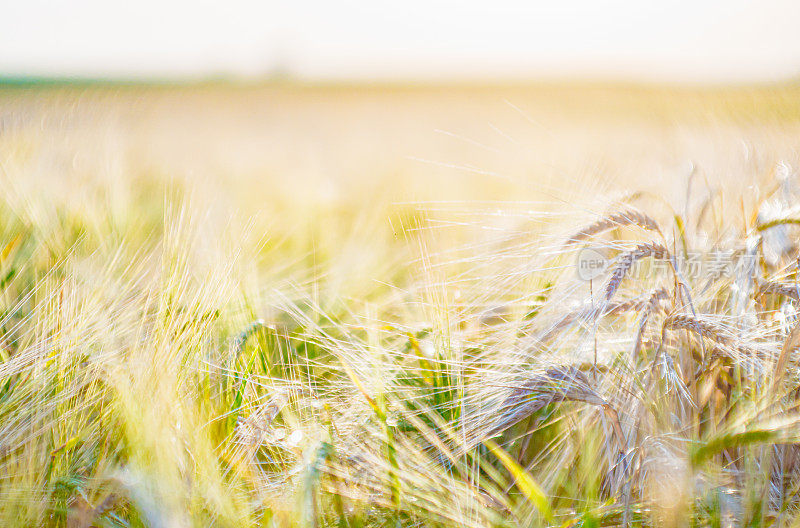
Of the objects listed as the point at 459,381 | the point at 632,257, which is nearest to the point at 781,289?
the point at 632,257

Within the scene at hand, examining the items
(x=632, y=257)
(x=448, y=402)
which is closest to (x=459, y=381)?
(x=448, y=402)

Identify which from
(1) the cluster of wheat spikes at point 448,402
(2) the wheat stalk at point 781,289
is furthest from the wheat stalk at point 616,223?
(2) the wheat stalk at point 781,289

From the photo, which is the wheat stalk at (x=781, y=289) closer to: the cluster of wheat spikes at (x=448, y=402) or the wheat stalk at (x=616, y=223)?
the cluster of wheat spikes at (x=448, y=402)

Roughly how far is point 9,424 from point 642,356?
0.78 meters

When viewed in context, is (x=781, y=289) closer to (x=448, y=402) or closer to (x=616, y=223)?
(x=616, y=223)

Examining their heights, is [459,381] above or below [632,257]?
below

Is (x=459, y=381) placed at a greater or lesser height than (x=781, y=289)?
lesser

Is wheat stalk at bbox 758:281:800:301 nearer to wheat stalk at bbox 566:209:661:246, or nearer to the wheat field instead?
the wheat field

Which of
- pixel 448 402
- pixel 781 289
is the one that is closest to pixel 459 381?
pixel 448 402

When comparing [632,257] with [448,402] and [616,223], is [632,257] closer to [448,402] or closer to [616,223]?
[616,223]

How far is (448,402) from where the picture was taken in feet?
2.59

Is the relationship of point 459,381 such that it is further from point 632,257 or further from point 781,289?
point 781,289

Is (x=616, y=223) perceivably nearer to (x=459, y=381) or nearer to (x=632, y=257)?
(x=632, y=257)

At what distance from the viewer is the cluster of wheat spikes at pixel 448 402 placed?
695 mm
